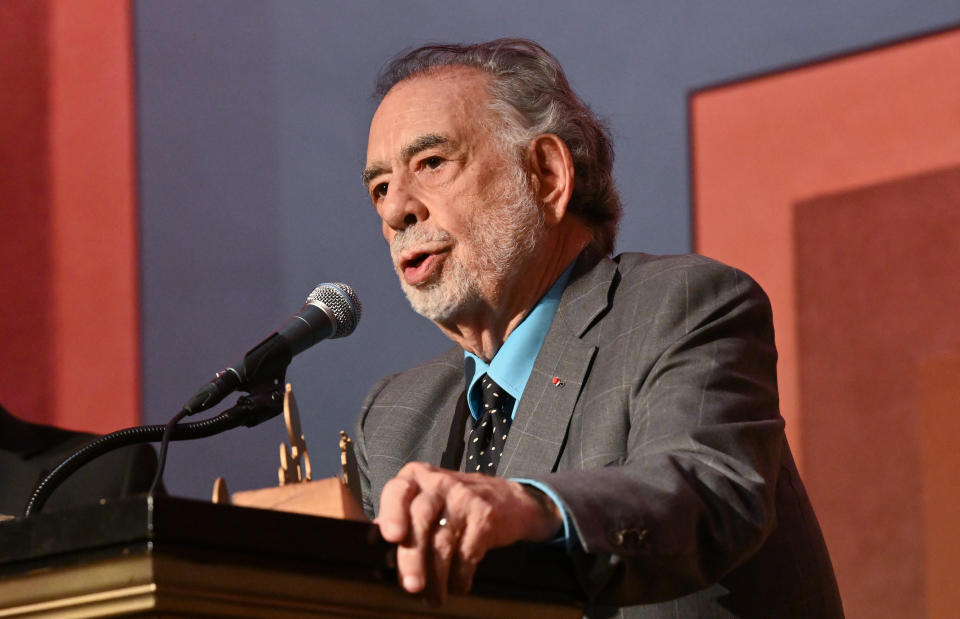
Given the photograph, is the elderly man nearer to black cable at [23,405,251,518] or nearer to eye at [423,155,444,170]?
eye at [423,155,444,170]

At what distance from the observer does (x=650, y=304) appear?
1787 mm

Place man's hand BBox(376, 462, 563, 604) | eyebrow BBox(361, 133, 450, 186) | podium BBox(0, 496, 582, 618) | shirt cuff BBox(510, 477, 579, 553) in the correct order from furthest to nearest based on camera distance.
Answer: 1. eyebrow BBox(361, 133, 450, 186)
2. shirt cuff BBox(510, 477, 579, 553)
3. man's hand BBox(376, 462, 563, 604)
4. podium BBox(0, 496, 582, 618)

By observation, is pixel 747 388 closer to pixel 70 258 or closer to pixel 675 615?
pixel 675 615

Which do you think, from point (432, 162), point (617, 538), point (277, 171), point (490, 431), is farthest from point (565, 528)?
point (277, 171)

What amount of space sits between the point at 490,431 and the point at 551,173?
1.74 feet

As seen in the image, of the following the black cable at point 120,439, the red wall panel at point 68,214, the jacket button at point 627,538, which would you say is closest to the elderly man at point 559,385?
the jacket button at point 627,538

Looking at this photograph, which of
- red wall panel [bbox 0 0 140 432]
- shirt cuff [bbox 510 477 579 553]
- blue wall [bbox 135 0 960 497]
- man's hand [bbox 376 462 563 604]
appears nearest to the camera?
man's hand [bbox 376 462 563 604]

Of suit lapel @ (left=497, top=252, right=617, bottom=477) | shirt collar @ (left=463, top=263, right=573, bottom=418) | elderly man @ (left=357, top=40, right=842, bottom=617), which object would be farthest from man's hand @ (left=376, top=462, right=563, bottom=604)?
shirt collar @ (left=463, top=263, right=573, bottom=418)

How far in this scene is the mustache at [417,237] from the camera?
2.12 meters

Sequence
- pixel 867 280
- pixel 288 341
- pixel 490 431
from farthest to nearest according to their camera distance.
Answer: pixel 867 280 → pixel 490 431 → pixel 288 341

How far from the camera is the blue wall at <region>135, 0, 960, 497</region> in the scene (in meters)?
3.22

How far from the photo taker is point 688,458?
139 centimetres

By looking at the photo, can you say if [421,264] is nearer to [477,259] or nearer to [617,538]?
[477,259]

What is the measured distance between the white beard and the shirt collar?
7 centimetres
